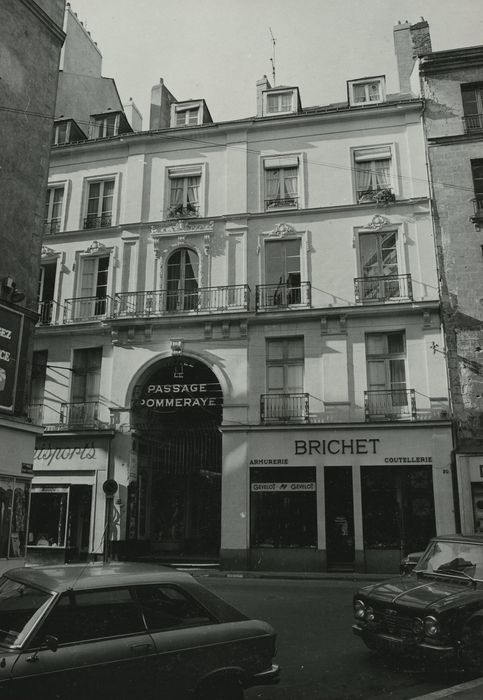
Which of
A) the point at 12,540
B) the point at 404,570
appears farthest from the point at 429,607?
the point at 12,540

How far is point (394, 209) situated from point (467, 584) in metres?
16.4

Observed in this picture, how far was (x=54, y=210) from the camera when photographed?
24.8 m

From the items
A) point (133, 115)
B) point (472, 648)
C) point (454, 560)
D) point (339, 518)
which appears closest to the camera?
point (472, 648)

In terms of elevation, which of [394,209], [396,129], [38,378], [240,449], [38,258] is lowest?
[240,449]

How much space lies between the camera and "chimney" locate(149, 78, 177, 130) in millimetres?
24984

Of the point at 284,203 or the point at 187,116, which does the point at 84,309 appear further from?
the point at 187,116

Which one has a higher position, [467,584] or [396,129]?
[396,129]

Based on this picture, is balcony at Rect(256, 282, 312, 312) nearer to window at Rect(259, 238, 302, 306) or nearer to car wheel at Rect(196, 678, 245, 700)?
window at Rect(259, 238, 302, 306)

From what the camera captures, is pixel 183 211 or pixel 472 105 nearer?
pixel 472 105

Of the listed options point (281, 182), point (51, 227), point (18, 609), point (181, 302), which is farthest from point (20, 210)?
point (18, 609)

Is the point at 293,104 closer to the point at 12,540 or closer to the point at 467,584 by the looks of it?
the point at 12,540

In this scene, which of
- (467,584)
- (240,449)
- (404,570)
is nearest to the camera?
(467,584)

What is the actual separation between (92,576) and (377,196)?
1935cm

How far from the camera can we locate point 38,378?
2303 centimetres
